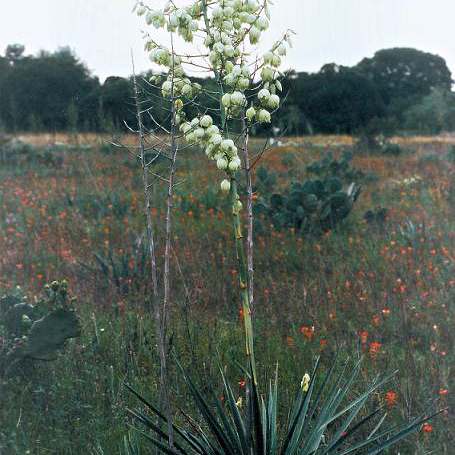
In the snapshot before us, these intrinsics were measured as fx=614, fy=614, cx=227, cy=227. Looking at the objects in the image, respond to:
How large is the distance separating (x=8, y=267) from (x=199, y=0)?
3843 mm

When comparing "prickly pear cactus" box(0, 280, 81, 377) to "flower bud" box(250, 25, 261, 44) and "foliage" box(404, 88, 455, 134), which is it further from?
"foliage" box(404, 88, 455, 134)

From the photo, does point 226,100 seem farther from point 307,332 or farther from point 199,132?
point 307,332

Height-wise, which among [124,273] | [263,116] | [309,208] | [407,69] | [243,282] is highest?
[407,69]

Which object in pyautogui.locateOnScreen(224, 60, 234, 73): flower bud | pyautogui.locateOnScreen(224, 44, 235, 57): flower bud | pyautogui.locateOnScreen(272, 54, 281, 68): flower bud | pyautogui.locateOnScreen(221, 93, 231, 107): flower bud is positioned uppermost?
pyautogui.locateOnScreen(224, 44, 235, 57): flower bud

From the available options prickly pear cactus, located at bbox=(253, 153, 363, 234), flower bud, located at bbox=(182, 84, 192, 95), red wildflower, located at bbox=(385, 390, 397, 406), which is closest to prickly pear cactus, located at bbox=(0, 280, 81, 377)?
flower bud, located at bbox=(182, 84, 192, 95)

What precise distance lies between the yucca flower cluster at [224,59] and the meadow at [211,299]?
0.72 meters

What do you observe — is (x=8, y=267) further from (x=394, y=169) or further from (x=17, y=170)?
(x=394, y=169)

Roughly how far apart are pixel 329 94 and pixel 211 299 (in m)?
7.52

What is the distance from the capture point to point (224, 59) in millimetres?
2248

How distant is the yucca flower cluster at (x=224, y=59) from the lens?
7.18 ft

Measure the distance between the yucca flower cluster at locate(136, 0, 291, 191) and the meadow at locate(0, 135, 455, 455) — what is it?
72 cm

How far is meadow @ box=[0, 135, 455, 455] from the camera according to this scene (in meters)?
3.13

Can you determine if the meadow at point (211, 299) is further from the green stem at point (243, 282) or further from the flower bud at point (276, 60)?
the flower bud at point (276, 60)

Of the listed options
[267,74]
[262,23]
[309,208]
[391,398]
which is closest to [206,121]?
[267,74]
